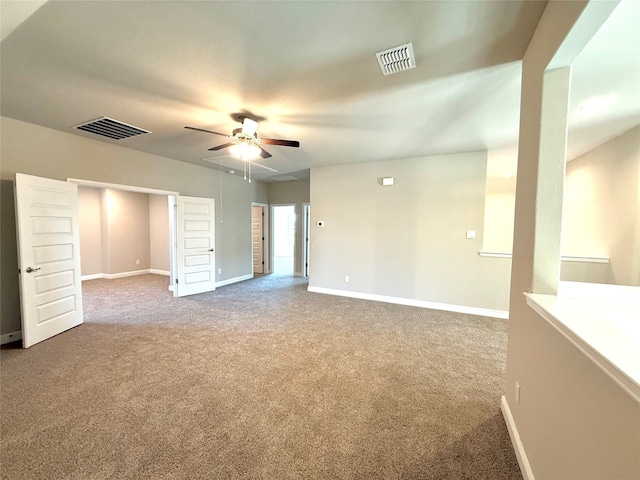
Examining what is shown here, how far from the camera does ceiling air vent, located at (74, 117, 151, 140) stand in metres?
3.10

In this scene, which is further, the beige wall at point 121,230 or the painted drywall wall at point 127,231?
the painted drywall wall at point 127,231

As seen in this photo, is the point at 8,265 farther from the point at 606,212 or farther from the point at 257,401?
the point at 606,212

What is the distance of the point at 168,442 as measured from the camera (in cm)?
166

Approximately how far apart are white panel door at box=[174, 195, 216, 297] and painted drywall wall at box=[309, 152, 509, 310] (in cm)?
220

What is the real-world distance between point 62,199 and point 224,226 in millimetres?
2897

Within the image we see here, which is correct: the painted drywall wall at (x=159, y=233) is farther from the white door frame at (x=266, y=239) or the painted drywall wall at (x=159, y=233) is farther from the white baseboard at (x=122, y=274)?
the white door frame at (x=266, y=239)

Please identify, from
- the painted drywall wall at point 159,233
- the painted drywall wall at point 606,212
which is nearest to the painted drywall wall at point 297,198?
the painted drywall wall at point 159,233

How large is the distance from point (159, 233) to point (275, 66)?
23.1 ft

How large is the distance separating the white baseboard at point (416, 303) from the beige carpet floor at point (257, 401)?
0.41m

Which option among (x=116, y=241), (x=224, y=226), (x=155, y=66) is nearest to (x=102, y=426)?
(x=155, y=66)

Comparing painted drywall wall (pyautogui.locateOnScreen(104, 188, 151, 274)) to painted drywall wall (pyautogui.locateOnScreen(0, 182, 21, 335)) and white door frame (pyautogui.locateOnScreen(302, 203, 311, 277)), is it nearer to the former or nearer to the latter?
painted drywall wall (pyautogui.locateOnScreen(0, 182, 21, 335))

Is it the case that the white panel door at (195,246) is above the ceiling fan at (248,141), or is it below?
below

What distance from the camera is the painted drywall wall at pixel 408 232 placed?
4180 millimetres

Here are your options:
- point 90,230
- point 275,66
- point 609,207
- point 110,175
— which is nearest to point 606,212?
point 609,207
